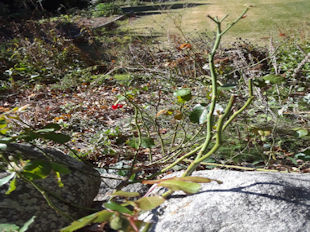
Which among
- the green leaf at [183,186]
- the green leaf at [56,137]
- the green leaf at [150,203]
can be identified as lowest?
the green leaf at [150,203]

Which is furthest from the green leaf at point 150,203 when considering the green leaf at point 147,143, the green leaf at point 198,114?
the green leaf at point 147,143

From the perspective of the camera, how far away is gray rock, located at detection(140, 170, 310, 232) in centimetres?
118

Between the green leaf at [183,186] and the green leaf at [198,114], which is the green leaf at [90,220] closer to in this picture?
the green leaf at [183,186]

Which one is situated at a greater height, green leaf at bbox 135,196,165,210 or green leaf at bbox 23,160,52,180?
green leaf at bbox 23,160,52,180

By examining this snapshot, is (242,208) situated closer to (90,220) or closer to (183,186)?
(183,186)

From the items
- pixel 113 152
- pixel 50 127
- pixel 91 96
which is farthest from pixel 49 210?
pixel 91 96

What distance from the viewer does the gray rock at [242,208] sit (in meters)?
1.18

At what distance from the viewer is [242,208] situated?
4.03 feet

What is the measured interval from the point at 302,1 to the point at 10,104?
14529mm

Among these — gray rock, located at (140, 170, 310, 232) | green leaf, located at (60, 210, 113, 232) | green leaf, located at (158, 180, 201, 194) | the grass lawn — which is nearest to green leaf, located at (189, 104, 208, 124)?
gray rock, located at (140, 170, 310, 232)

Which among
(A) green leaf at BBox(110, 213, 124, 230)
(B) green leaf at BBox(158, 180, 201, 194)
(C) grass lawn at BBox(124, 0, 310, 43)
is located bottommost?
(C) grass lawn at BBox(124, 0, 310, 43)

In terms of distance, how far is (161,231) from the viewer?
123 centimetres

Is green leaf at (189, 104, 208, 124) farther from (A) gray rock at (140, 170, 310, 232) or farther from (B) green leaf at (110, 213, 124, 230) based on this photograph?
(B) green leaf at (110, 213, 124, 230)

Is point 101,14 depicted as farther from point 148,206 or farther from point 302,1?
point 148,206
